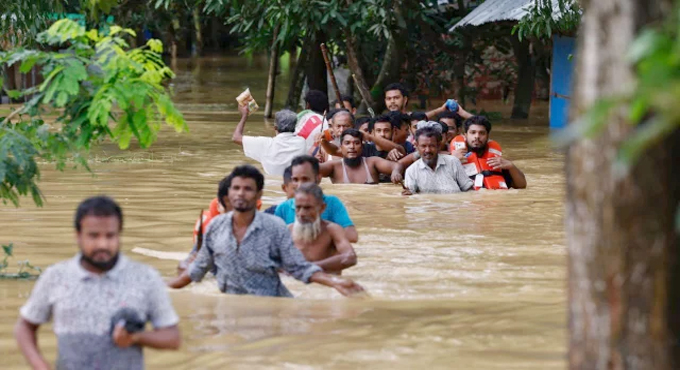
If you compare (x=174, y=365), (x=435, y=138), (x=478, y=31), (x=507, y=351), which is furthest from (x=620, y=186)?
(x=478, y=31)

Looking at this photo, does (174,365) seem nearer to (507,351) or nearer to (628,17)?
(507,351)

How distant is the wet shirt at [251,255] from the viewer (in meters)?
6.66

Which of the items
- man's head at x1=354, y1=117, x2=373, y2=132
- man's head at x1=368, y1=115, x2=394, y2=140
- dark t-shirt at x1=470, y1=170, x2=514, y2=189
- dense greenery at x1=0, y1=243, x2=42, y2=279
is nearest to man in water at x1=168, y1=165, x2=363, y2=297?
dense greenery at x1=0, y1=243, x2=42, y2=279

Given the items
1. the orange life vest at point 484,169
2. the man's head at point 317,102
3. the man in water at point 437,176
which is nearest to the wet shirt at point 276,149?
the man in water at point 437,176

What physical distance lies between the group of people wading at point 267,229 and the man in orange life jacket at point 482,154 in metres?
0.01

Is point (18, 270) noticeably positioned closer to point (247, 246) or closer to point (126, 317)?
point (247, 246)

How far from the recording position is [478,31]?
21031 mm

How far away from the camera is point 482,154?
12039mm

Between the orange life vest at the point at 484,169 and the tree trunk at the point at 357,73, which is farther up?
the tree trunk at the point at 357,73

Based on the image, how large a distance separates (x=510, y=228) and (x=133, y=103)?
4.50 meters

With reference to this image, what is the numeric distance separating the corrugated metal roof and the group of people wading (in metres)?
4.31

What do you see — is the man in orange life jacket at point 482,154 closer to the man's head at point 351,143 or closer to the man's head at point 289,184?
the man's head at point 351,143

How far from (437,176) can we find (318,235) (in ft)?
14.7

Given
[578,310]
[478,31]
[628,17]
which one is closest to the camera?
[628,17]
